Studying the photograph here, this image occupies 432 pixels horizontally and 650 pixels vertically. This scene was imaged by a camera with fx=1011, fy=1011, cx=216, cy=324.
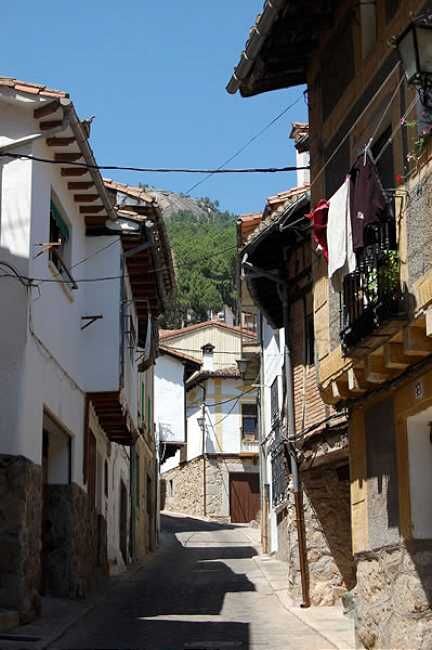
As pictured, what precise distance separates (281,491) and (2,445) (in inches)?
447

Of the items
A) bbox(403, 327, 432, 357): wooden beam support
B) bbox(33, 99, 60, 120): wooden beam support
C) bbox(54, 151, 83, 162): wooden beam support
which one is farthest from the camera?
bbox(54, 151, 83, 162): wooden beam support

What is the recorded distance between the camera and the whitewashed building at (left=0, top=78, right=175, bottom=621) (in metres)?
13.4

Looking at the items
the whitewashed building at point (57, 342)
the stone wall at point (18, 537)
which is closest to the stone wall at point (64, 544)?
the whitewashed building at point (57, 342)

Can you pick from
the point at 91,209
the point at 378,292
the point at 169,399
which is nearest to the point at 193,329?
the point at 169,399

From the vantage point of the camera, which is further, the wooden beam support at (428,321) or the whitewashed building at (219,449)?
the whitewashed building at (219,449)

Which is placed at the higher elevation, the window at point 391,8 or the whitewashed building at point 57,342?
the window at point 391,8

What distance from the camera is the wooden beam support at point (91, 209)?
1806cm

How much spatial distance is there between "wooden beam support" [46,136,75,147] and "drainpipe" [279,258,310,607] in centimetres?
530

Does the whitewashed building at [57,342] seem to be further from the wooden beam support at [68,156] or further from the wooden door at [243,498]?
the wooden door at [243,498]

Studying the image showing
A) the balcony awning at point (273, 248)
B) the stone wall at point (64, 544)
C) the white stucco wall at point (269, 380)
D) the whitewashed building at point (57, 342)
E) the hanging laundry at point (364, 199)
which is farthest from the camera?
the white stucco wall at point (269, 380)

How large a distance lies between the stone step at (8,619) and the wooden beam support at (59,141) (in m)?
6.83

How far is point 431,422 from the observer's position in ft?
36.4

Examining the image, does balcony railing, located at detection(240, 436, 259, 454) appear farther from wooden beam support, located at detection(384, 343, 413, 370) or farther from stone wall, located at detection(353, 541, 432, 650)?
wooden beam support, located at detection(384, 343, 413, 370)

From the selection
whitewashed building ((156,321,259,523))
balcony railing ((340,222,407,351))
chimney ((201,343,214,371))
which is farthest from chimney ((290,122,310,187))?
chimney ((201,343,214,371))
